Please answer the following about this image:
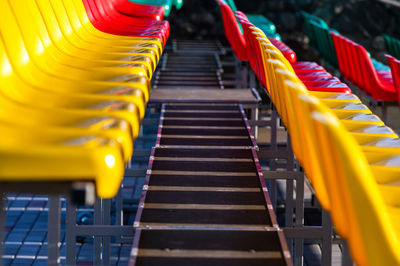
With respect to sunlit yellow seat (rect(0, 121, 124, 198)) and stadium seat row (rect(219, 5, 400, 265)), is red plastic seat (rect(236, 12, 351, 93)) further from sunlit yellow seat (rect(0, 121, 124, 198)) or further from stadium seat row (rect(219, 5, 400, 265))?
sunlit yellow seat (rect(0, 121, 124, 198))

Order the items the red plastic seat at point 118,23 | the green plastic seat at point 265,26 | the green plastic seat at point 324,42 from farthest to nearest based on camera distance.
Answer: the green plastic seat at point 324,42, the green plastic seat at point 265,26, the red plastic seat at point 118,23

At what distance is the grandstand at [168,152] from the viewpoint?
4.52ft

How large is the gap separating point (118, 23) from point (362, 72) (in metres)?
1.88

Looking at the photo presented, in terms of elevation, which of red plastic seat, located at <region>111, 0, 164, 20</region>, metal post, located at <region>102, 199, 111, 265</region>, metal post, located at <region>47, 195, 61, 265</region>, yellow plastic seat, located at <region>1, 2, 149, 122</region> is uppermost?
yellow plastic seat, located at <region>1, 2, 149, 122</region>

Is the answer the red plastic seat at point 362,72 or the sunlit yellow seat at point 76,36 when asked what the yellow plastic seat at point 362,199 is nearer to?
the sunlit yellow seat at point 76,36

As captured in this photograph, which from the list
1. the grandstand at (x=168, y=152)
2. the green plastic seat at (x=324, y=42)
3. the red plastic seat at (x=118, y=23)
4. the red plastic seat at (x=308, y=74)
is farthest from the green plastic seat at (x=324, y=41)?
the red plastic seat at (x=118, y=23)

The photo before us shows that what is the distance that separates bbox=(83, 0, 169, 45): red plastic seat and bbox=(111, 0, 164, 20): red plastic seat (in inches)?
5.4

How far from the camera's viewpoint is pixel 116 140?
154 cm

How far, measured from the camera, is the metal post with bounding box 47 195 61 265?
6.18 feet

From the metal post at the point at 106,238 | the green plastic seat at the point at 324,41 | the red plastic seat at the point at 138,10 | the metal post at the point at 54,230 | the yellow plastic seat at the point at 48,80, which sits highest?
the yellow plastic seat at the point at 48,80

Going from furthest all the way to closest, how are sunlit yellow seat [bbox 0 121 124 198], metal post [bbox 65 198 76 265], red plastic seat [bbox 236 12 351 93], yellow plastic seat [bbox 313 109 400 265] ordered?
red plastic seat [bbox 236 12 351 93] → metal post [bbox 65 198 76 265] → sunlit yellow seat [bbox 0 121 124 198] → yellow plastic seat [bbox 313 109 400 265]

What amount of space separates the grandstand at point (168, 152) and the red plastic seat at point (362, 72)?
2 cm

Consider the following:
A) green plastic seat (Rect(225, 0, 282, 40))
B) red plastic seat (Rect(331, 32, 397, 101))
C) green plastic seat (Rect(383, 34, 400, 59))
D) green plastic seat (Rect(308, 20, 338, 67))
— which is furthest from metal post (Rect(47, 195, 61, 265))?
green plastic seat (Rect(308, 20, 338, 67))

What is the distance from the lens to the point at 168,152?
3.59 m
